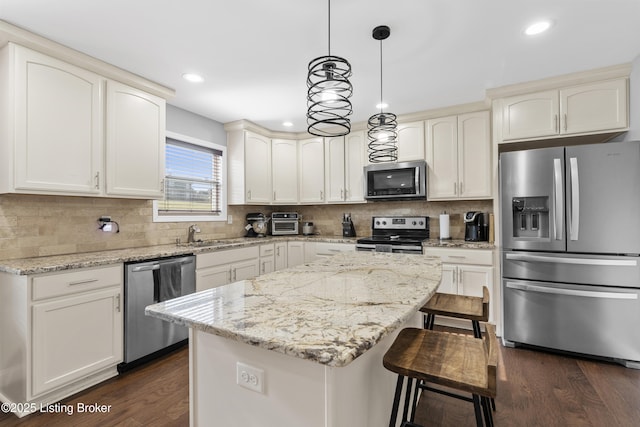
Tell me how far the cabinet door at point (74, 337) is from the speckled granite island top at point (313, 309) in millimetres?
1363

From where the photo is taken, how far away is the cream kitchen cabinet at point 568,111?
8.85 ft

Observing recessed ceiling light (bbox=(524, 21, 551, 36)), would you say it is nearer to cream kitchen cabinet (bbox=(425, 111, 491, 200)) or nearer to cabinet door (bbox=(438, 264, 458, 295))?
cream kitchen cabinet (bbox=(425, 111, 491, 200))

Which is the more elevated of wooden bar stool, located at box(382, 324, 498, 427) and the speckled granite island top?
the speckled granite island top

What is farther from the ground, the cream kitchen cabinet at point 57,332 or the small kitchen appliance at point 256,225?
the small kitchen appliance at point 256,225

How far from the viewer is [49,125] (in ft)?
7.22

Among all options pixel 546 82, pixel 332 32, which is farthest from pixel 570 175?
pixel 332 32

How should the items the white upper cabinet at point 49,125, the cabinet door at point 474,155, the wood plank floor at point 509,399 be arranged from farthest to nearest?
the cabinet door at point 474,155 < the white upper cabinet at point 49,125 < the wood plank floor at point 509,399

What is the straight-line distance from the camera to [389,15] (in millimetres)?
1937

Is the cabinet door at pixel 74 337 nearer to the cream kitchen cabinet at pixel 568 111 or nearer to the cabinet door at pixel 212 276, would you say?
the cabinet door at pixel 212 276

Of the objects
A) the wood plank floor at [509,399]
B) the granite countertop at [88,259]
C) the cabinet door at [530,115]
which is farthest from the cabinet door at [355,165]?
the wood plank floor at [509,399]

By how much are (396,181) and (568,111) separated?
1.77m

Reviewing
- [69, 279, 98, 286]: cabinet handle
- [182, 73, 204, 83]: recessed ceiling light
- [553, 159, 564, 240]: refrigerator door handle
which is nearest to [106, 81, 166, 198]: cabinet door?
[182, 73, 204, 83]: recessed ceiling light

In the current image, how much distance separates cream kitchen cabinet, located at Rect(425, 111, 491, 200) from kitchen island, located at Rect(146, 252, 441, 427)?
240 cm

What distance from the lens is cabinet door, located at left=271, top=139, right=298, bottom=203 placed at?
448 centimetres
